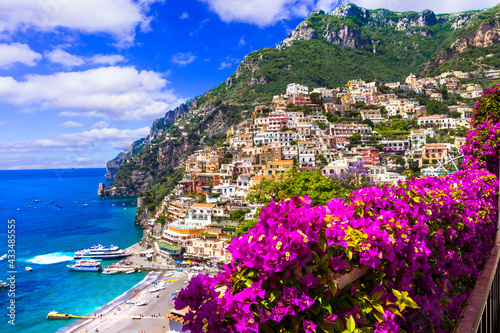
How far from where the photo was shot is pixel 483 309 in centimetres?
236

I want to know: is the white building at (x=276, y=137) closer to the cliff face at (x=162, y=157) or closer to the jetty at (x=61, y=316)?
the jetty at (x=61, y=316)

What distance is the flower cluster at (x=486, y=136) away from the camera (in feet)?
20.1

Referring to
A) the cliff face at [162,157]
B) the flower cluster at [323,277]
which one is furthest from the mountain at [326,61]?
the flower cluster at [323,277]

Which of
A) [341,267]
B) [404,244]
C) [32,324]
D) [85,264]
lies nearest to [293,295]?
[341,267]

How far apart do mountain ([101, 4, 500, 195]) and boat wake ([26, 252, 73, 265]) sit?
112ft

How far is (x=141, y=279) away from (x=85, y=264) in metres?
5.77

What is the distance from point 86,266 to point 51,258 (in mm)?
5618

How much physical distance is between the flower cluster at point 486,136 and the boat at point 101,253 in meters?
30.7

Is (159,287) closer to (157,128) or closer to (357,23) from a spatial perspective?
(357,23)

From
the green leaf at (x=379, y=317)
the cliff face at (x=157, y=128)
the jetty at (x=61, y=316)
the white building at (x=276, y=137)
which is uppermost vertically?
the cliff face at (x=157, y=128)

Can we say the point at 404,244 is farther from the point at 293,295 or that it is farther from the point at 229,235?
the point at 229,235

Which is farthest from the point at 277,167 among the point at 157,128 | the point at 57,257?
the point at 157,128

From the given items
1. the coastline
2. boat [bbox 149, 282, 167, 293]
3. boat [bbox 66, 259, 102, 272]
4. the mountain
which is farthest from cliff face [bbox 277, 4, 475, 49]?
boat [bbox 149, 282, 167, 293]

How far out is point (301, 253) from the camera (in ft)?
5.78
